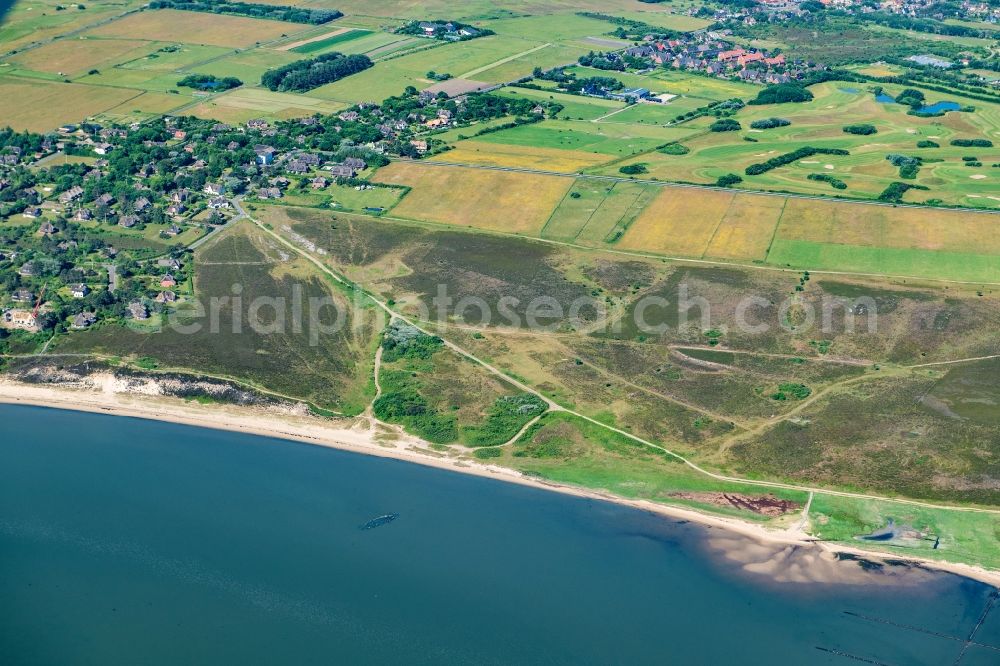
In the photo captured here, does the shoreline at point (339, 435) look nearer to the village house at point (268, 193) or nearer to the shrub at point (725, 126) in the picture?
the village house at point (268, 193)

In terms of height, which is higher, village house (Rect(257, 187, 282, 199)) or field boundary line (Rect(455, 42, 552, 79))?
field boundary line (Rect(455, 42, 552, 79))

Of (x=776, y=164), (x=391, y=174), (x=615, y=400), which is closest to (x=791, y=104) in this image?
(x=776, y=164)

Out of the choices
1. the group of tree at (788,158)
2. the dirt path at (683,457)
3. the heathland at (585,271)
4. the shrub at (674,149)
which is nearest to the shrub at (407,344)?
the heathland at (585,271)

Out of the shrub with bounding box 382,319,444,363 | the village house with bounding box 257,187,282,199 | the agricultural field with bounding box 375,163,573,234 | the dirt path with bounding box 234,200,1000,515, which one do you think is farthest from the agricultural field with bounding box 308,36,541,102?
the shrub with bounding box 382,319,444,363

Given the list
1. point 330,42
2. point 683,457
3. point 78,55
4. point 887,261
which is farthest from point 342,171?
point 78,55

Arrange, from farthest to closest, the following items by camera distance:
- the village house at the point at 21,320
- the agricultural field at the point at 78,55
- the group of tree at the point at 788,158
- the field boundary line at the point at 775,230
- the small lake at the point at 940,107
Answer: the agricultural field at the point at 78,55, the small lake at the point at 940,107, the group of tree at the point at 788,158, the field boundary line at the point at 775,230, the village house at the point at 21,320

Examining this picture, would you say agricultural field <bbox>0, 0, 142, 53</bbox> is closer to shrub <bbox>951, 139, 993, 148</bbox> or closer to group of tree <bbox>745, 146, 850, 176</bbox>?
group of tree <bbox>745, 146, 850, 176</bbox>

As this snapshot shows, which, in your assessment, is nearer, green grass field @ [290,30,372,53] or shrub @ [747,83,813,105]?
shrub @ [747,83,813,105]
